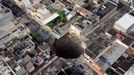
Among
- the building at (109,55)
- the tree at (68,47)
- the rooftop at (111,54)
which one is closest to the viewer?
the building at (109,55)

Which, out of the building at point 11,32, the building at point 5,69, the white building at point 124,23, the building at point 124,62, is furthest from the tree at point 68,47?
the building at point 5,69

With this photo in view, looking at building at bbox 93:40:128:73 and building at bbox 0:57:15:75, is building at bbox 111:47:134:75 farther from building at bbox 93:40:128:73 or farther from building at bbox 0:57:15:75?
building at bbox 0:57:15:75

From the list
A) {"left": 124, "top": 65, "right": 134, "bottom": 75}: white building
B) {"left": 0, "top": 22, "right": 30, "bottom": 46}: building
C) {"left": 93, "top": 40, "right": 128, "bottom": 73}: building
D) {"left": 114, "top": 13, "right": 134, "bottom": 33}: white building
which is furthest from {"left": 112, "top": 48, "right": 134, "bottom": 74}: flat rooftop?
Answer: {"left": 0, "top": 22, "right": 30, "bottom": 46}: building

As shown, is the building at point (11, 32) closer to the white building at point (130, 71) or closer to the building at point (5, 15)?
the building at point (5, 15)

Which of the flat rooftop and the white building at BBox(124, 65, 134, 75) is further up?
the flat rooftop

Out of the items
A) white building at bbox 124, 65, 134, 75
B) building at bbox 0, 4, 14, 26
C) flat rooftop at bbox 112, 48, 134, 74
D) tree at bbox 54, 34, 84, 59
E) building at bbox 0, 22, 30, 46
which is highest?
building at bbox 0, 4, 14, 26

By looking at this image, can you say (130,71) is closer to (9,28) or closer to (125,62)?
(125,62)

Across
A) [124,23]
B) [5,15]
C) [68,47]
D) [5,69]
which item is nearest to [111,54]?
[124,23]
